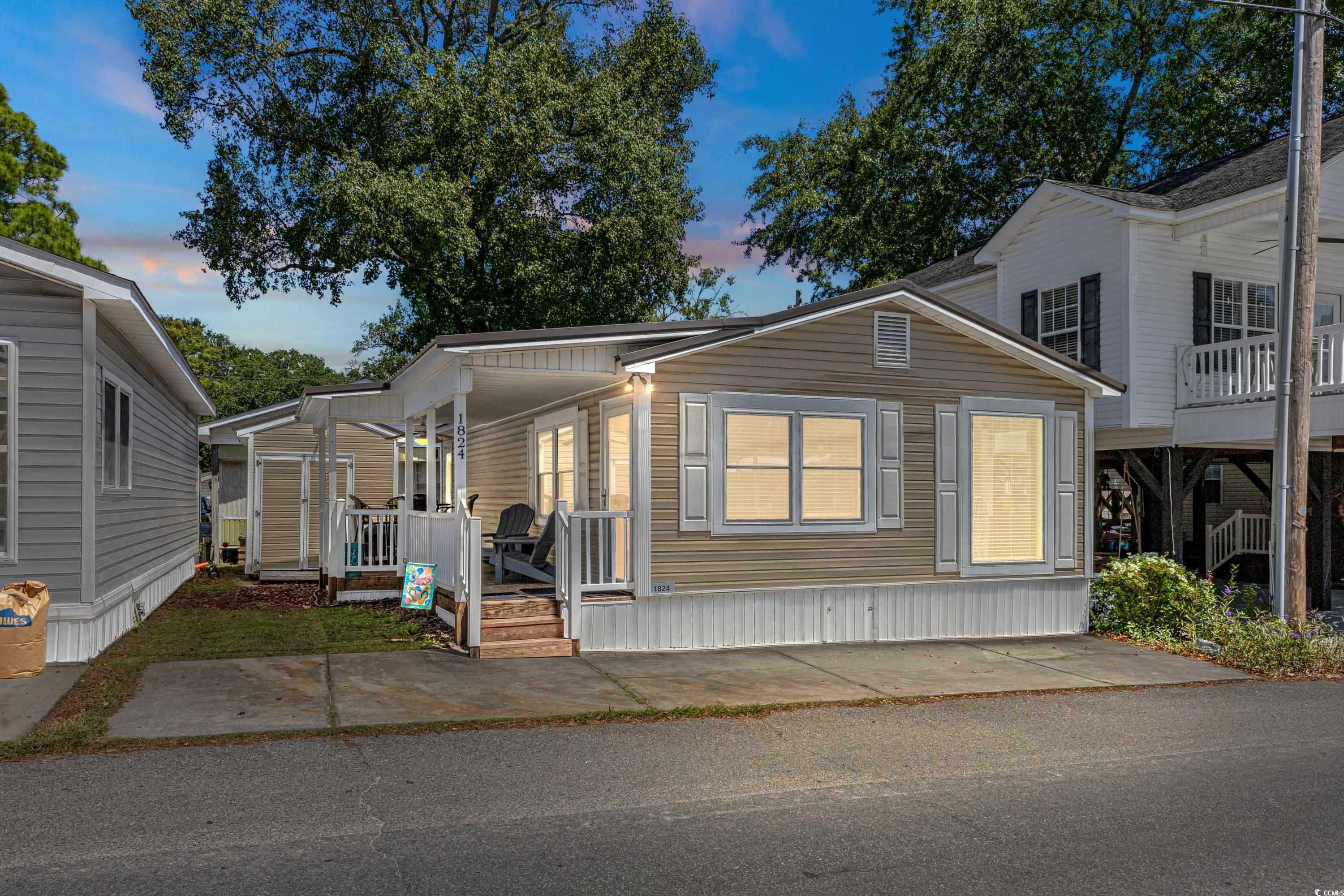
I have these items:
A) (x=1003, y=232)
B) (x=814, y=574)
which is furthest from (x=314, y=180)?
(x=814, y=574)

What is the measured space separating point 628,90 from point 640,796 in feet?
76.9

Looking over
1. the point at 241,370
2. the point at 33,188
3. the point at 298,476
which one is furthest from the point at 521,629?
the point at 241,370

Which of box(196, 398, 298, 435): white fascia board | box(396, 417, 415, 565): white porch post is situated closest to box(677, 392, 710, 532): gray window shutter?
box(396, 417, 415, 565): white porch post

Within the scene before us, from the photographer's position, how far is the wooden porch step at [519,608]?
979cm

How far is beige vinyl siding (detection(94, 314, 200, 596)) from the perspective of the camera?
30.7 ft

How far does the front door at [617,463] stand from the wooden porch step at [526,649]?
1381 mm

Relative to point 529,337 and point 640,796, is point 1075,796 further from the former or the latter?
point 529,337

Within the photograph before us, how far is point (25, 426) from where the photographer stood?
847 centimetres

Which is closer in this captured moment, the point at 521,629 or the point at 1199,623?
the point at 521,629

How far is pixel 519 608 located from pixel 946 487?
16.3ft

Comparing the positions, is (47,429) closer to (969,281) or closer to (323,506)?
(323,506)

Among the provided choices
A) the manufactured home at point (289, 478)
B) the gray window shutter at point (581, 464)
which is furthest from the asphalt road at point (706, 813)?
the manufactured home at point (289, 478)

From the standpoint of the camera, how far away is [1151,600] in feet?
38.8

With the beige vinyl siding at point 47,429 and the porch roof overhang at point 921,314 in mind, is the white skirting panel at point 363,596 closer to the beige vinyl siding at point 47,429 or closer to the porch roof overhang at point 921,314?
the beige vinyl siding at point 47,429
